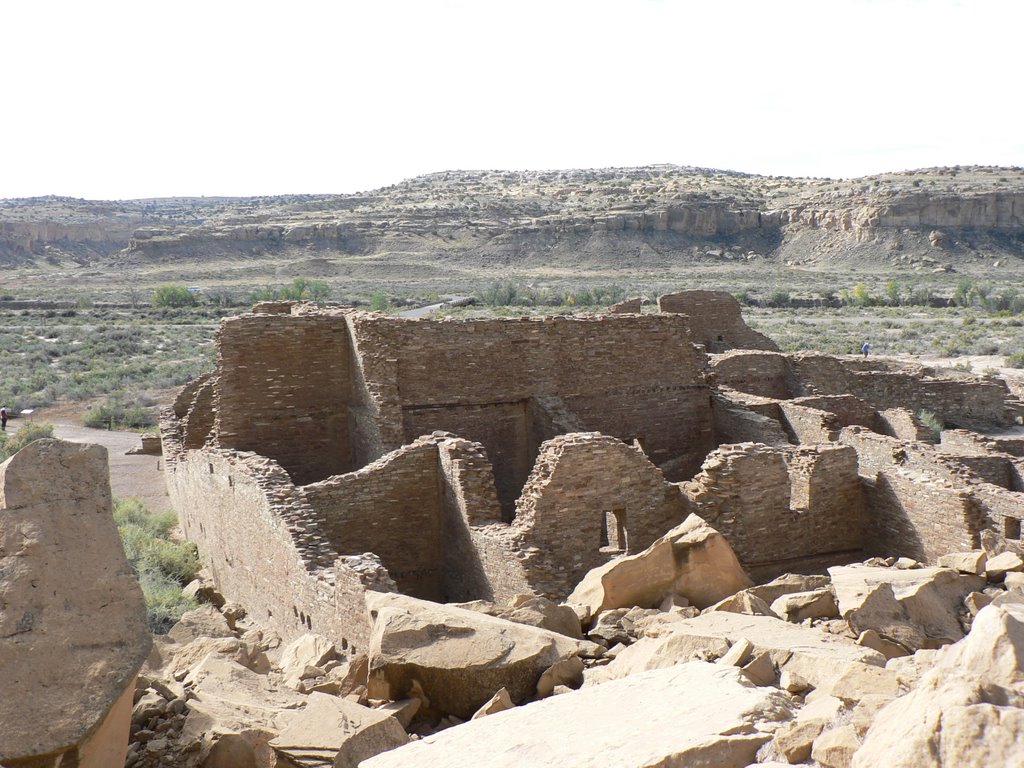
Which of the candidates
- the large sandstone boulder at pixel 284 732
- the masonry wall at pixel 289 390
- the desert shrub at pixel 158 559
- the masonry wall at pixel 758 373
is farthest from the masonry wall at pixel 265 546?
the masonry wall at pixel 758 373

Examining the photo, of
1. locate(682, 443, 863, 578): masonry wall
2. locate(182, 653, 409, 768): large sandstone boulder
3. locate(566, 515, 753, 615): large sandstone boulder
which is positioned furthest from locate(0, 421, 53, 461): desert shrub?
locate(182, 653, 409, 768): large sandstone boulder

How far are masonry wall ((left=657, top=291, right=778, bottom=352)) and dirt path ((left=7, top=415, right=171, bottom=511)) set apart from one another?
11.6 metres

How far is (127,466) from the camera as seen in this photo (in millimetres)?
21516

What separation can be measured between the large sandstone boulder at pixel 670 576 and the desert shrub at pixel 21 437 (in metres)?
17.2

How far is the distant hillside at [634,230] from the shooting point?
7688 centimetres

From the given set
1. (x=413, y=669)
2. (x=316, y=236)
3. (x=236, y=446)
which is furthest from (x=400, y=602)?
(x=316, y=236)

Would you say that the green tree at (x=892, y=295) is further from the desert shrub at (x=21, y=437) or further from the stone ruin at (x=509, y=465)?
the desert shrub at (x=21, y=437)

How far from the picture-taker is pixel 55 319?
49750mm

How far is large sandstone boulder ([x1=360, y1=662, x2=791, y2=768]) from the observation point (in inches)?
163

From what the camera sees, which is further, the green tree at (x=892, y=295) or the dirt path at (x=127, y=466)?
the green tree at (x=892, y=295)

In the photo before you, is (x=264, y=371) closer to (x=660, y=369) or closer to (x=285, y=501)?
(x=285, y=501)

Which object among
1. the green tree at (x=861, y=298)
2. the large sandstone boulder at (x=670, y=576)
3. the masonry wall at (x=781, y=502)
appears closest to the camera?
the large sandstone boulder at (x=670, y=576)

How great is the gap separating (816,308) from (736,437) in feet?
128

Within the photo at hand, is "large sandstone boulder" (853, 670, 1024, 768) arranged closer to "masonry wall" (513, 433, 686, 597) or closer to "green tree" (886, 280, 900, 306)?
"masonry wall" (513, 433, 686, 597)
